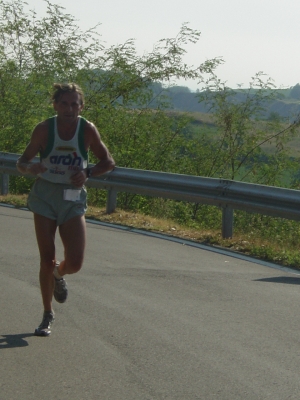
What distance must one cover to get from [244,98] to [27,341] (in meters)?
17.0

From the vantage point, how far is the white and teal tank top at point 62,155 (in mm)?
5824

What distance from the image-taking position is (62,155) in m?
5.82

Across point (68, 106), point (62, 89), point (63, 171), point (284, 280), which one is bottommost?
point (284, 280)

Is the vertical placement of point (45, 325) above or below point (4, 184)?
below

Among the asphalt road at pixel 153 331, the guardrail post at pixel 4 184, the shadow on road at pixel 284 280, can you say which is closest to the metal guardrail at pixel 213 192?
the asphalt road at pixel 153 331

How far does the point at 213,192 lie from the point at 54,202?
611 cm

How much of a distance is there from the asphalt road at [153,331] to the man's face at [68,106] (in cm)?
151

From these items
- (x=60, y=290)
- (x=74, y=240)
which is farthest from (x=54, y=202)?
(x=60, y=290)

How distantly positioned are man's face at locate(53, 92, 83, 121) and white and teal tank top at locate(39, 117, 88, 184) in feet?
0.26

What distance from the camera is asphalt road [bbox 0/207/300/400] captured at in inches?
197

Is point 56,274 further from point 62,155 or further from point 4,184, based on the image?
point 4,184

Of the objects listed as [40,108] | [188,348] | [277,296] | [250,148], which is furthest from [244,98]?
[188,348]

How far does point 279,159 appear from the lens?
72.5ft

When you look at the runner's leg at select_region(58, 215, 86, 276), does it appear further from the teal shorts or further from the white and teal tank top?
the white and teal tank top
